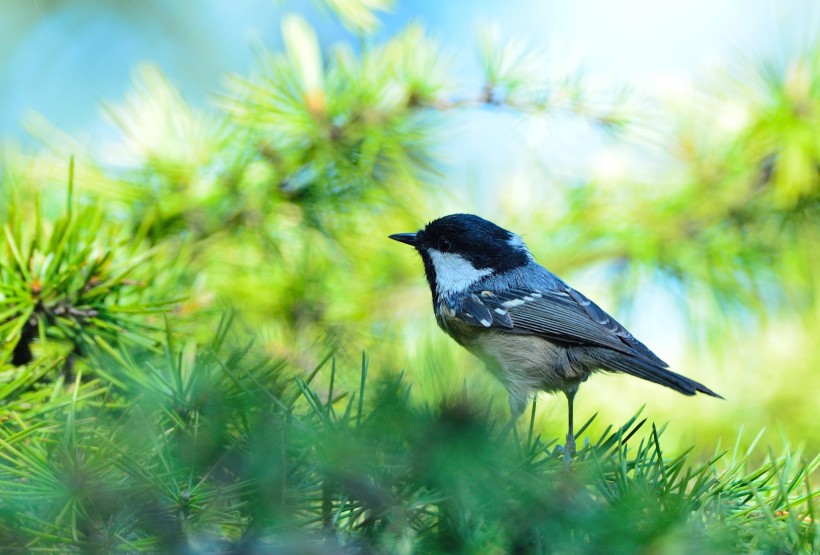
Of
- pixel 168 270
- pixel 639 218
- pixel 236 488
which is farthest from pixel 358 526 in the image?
pixel 639 218

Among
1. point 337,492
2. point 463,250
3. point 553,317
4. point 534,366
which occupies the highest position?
point 463,250

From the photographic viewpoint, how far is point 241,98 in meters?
1.57

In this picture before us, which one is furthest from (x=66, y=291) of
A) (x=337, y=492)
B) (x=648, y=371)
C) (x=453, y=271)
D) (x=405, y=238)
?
(x=648, y=371)

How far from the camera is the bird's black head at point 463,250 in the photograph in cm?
173

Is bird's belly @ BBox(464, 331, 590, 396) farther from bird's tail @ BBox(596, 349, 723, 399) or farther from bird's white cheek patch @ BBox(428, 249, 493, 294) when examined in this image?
bird's white cheek patch @ BBox(428, 249, 493, 294)

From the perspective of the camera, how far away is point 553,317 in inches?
63.2

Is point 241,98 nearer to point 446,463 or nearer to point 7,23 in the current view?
point 446,463

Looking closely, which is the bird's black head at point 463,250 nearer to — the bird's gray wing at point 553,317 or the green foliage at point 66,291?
the bird's gray wing at point 553,317

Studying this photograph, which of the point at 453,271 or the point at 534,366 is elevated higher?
the point at 453,271

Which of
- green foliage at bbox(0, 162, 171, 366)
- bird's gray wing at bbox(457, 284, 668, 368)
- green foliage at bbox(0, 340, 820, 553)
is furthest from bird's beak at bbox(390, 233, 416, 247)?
green foliage at bbox(0, 340, 820, 553)

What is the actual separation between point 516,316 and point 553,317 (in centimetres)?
8

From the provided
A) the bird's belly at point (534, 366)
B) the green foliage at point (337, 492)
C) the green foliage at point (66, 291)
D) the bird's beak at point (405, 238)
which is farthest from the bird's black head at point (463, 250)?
the green foliage at point (337, 492)

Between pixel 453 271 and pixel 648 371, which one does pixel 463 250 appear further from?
pixel 648 371

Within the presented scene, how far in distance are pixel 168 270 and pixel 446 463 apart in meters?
0.84
